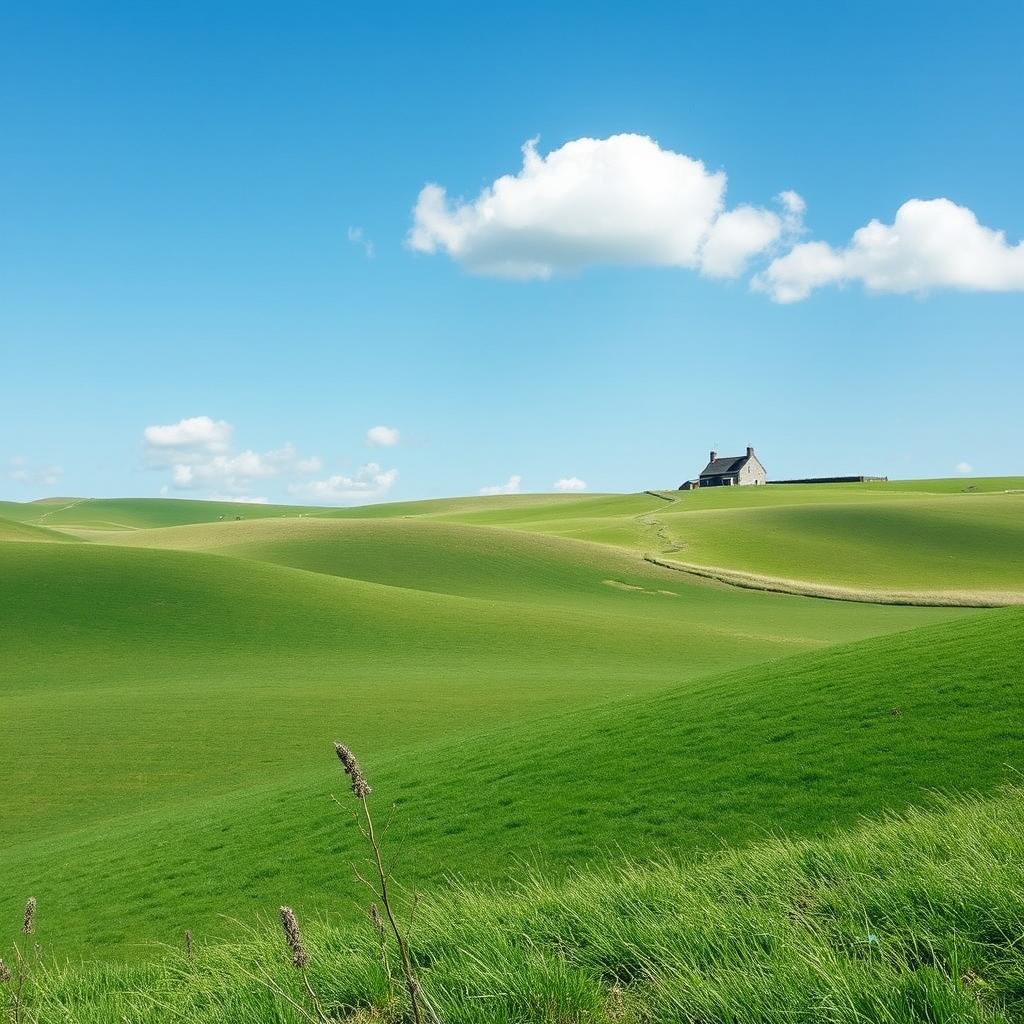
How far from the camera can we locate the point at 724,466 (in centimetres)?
16550

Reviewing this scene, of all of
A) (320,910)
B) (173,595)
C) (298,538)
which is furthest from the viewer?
(298,538)

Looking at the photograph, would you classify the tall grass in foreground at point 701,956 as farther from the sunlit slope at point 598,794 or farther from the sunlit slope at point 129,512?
the sunlit slope at point 129,512

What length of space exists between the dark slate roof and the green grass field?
102m

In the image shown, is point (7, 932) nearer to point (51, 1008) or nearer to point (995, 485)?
point (51, 1008)

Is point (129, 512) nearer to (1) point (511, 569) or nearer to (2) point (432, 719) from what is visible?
(1) point (511, 569)

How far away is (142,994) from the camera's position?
5496 millimetres

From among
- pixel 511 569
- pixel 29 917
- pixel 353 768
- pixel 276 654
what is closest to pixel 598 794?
pixel 29 917

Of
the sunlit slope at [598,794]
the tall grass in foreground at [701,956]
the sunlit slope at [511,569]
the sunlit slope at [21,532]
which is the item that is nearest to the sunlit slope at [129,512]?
the sunlit slope at [21,532]

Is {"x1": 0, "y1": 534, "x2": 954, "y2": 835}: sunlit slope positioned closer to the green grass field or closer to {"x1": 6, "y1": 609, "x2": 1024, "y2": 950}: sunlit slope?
the green grass field

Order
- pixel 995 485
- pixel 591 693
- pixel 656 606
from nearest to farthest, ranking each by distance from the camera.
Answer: pixel 591 693, pixel 656 606, pixel 995 485

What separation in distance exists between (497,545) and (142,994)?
212 feet

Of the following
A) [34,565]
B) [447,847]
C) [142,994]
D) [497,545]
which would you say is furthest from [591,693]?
[497,545]

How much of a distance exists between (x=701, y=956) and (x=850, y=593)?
55.5 meters

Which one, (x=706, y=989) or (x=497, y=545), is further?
(x=497, y=545)
